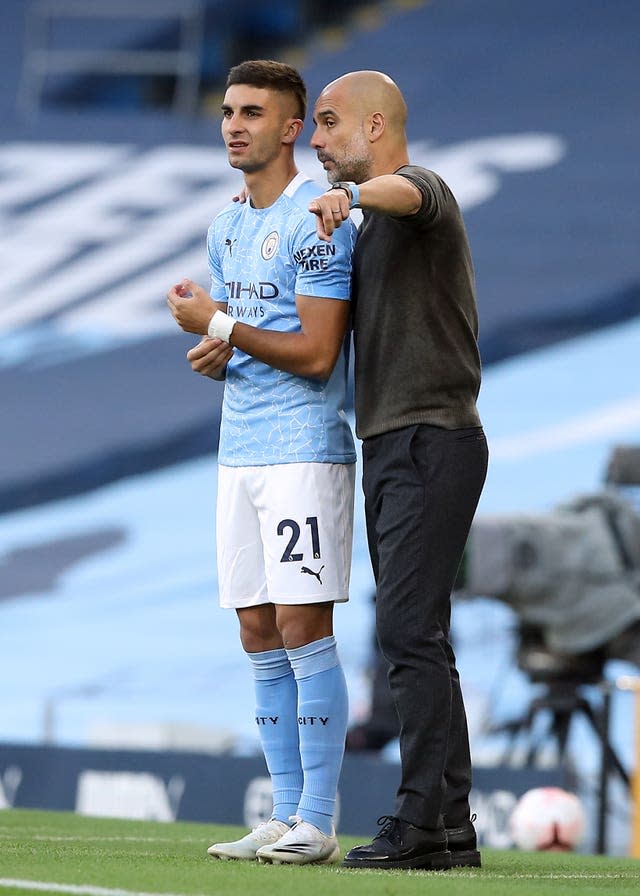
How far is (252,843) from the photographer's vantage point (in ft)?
10.4

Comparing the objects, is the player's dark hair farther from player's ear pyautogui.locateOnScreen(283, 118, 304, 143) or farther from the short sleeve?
the short sleeve

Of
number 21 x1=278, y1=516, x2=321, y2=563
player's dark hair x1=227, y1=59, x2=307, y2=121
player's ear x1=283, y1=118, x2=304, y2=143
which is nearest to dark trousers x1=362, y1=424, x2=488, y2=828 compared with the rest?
number 21 x1=278, y1=516, x2=321, y2=563

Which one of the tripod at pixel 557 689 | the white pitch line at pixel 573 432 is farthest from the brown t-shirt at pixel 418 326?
the white pitch line at pixel 573 432

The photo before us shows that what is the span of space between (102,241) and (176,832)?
301 inches

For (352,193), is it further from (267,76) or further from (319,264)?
(267,76)

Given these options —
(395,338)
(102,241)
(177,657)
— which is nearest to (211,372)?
(395,338)

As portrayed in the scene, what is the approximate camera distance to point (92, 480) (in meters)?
11.1

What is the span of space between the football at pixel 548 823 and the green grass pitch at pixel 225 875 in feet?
5.27

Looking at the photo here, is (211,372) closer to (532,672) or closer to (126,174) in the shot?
Answer: (532,672)

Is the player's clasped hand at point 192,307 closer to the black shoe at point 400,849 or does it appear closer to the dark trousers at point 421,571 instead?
the dark trousers at point 421,571

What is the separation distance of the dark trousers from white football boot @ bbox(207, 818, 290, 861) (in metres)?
0.31

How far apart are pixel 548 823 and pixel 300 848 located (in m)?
2.73

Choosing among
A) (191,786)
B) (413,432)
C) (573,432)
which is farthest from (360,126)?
(573,432)

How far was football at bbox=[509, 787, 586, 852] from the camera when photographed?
5.60m
